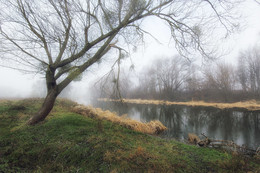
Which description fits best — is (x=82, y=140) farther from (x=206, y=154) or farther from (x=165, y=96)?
(x=165, y=96)

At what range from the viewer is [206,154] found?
331cm

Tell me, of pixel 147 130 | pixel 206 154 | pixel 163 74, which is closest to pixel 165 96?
pixel 163 74

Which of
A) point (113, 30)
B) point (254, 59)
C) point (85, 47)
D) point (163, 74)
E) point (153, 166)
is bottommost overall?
point (153, 166)

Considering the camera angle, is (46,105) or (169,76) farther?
(169,76)

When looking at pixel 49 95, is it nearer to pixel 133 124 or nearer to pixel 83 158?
pixel 83 158

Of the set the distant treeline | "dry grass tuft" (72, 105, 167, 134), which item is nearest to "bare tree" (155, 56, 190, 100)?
the distant treeline

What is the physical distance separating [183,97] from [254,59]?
1664 cm

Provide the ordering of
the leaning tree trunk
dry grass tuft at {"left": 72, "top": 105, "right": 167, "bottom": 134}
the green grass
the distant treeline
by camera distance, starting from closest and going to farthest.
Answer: the green grass
the leaning tree trunk
dry grass tuft at {"left": 72, "top": 105, "right": 167, "bottom": 134}
the distant treeline

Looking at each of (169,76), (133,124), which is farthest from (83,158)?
(169,76)

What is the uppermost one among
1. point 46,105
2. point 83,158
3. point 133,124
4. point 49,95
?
point 49,95

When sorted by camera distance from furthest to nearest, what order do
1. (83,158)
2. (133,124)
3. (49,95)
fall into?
Result: (133,124) < (49,95) < (83,158)

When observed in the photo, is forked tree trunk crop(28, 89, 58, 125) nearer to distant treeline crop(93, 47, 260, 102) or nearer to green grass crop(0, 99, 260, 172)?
green grass crop(0, 99, 260, 172)

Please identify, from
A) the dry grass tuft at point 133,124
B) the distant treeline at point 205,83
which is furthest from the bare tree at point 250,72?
the dry grass tuft at point 133,124

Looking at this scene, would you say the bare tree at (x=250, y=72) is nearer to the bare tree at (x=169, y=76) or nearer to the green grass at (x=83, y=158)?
the bare tree at (x=169, y=76)
